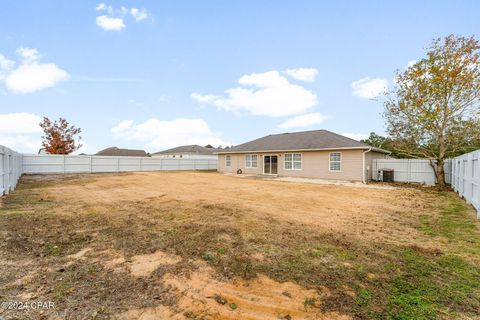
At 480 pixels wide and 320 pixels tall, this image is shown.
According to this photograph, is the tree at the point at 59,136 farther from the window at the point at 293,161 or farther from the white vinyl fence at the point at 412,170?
the white vinyl fence at the point at 412,170

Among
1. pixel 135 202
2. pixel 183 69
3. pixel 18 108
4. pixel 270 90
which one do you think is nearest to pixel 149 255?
pixel 135 202

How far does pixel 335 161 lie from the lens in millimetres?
16672

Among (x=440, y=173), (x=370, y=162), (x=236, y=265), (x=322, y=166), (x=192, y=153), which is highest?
(x=192, y=153)

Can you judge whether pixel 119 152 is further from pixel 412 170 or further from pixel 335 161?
pixel 412 170

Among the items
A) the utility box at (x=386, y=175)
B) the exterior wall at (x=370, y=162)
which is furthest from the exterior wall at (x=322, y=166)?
the utility box at (x=386, y=175)

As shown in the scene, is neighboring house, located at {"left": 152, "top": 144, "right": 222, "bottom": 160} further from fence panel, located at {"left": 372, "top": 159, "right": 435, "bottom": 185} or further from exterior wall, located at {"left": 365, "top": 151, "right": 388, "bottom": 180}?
fence panel, located at {"left": 372, "top": 159, "right": 435, "bottom": 185}

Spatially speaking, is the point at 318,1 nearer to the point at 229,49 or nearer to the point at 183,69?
the point at 229,49

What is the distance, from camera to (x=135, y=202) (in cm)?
812

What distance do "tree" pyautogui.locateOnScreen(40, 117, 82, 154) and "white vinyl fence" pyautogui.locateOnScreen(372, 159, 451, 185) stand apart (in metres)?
34.2

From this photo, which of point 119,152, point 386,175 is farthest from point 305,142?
point 119,152

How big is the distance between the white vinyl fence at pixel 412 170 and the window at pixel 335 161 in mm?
2855

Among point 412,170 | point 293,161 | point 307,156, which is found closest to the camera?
point 412,170

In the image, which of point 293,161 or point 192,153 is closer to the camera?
point 293,161

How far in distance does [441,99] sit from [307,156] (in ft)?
28.1
